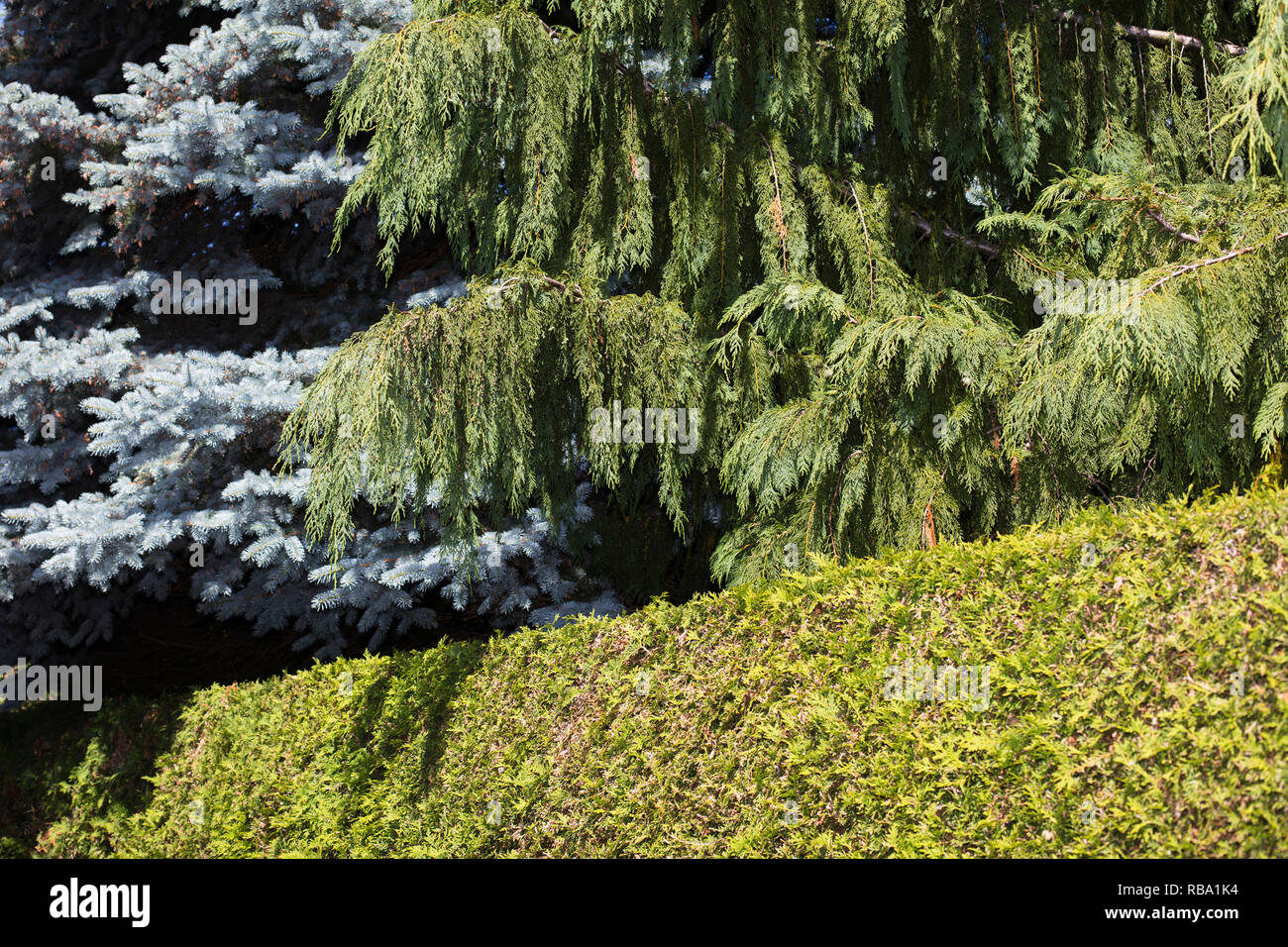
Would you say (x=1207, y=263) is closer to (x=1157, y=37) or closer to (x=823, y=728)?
(x=823, y=728)

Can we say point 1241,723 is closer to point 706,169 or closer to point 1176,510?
point 1176,510

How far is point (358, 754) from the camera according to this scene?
5.17m

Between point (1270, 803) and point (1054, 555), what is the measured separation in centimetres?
90
